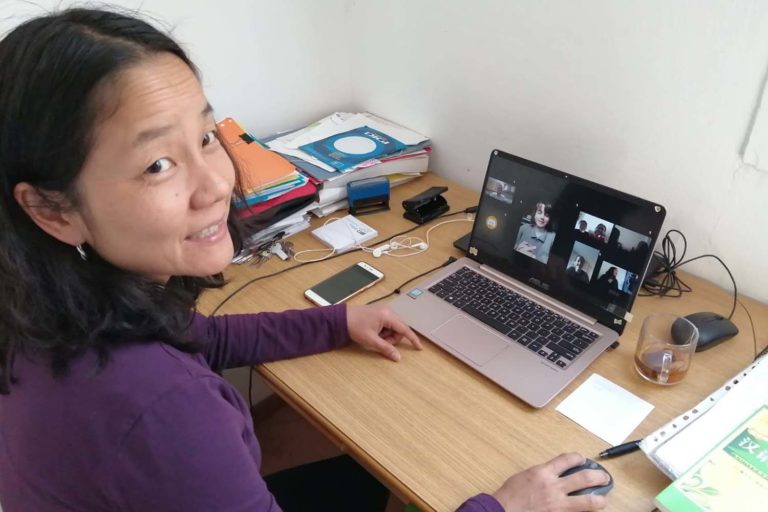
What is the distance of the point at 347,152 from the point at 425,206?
27cm

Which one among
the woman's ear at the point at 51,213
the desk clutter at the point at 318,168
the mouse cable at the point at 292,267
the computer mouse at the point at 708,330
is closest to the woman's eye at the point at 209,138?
the woman's ear at the point at 51,213

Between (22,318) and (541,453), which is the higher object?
(22,318)

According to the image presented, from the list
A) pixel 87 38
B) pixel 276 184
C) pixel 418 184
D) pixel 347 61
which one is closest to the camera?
pixel 87 38

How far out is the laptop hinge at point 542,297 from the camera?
1023 mm

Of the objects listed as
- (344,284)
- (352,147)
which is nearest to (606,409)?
(344,284)

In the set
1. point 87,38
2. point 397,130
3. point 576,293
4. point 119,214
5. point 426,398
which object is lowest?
point 426,398

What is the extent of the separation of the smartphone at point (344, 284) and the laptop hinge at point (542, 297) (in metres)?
0.24

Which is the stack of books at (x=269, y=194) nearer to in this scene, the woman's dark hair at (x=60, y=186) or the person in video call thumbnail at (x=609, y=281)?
the woman's dark hair at (x=60, y=186)

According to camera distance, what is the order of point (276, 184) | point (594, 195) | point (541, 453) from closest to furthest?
point (541, 453)
point (594, 195)
point (276, 184)

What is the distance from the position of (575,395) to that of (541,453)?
14cm

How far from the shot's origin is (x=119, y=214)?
62 centimetres

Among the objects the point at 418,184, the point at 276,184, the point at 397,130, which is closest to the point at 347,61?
the point at 397,130

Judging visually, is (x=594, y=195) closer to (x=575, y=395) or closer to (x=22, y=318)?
(x=575, y=395)

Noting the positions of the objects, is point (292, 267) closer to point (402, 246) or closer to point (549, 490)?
point (402, 246)
